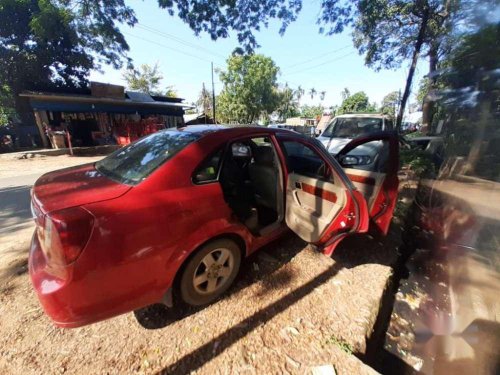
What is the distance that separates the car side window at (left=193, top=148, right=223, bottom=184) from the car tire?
22.4 inches

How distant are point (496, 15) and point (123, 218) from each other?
3.72m

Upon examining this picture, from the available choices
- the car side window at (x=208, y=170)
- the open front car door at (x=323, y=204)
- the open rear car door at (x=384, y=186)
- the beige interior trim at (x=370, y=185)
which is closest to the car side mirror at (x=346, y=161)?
the beige interior trim at (x=370, y=185)

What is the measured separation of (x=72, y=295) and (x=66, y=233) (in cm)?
41

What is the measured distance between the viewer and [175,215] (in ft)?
6.53

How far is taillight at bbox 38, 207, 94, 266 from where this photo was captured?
1.57m

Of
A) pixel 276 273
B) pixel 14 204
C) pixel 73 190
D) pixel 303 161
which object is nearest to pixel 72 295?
pixel 73 190

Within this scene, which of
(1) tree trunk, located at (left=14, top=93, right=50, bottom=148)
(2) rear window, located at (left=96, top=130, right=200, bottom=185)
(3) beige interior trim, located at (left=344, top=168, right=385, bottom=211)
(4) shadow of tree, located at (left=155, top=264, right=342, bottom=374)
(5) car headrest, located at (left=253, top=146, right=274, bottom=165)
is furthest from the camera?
(1) tree trunk, located at (left=14, top=93, right=50, bottom=148)

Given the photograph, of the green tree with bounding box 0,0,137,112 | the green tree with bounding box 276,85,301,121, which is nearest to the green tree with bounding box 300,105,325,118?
the green tree with bounding box 276,85,301,121

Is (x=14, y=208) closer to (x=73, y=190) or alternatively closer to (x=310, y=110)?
(x=73, y=190)

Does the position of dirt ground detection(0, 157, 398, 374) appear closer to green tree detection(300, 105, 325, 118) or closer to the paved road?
the paved road

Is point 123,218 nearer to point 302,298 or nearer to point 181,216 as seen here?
point 181,216

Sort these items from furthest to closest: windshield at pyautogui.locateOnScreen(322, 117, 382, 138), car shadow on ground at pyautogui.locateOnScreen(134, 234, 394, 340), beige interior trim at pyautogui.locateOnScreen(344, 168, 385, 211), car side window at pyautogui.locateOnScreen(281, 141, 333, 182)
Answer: windshield at pyautogui.locateOnScreen(322, 117, 382, 138), car side window at pyautogui.locateOnScreen(281, 141, 333, 182), beige interior trim at pyautogui.locateOnScreen(344, 168, 385, 211), car shadow on ground at pyautogui.locateOnScreen(134, 234, 394, 340)

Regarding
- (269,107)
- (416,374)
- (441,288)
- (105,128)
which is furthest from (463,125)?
(269,107)

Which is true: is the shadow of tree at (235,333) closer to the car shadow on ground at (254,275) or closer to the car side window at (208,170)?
the car shadow on ground at (254,275)
